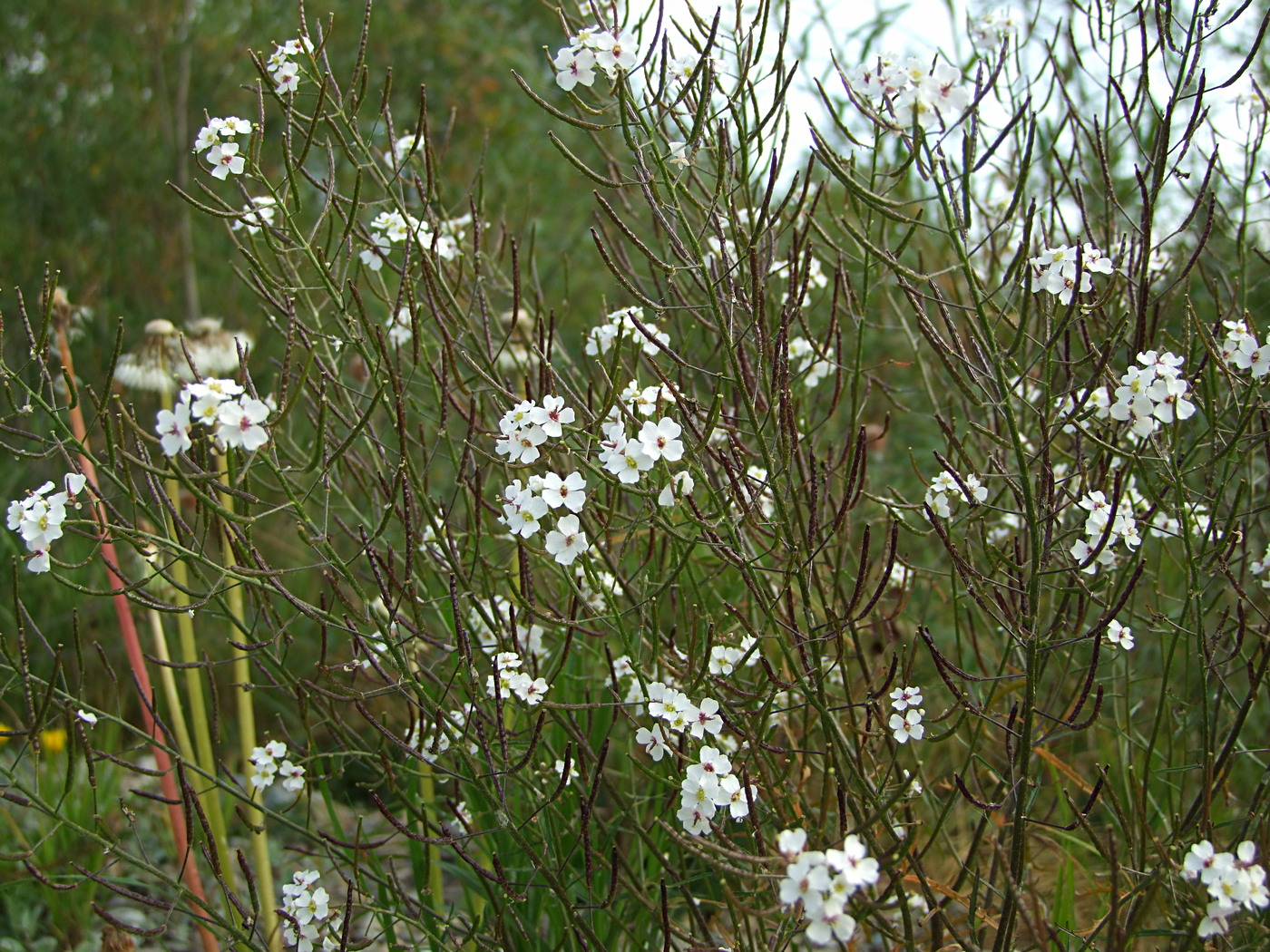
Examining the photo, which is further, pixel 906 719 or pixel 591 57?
pixel 906 719

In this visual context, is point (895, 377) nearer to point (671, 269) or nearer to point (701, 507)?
point (701, 507)

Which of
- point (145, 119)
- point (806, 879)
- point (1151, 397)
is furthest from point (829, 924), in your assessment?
point (145, 119)

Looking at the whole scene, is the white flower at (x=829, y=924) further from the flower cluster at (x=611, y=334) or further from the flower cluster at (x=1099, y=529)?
the flower cluster at (x=611, y=334)

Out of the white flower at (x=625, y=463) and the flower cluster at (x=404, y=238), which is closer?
the white flower at (x=625, y=463)

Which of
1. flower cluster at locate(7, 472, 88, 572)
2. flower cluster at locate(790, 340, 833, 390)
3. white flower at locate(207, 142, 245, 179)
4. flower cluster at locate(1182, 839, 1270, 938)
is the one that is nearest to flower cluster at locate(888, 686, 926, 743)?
flower cluster at locate(1182, 839, 1270, 938)

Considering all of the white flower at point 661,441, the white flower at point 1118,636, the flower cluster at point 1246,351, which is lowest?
the white flower at point 1118,636

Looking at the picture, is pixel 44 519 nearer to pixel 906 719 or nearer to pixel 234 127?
pixel 234 127

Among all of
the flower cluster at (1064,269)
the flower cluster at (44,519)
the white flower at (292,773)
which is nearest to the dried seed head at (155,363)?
the white flower at (292,773)
